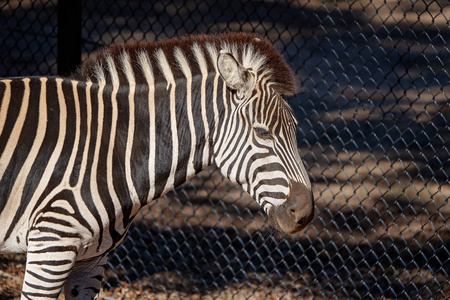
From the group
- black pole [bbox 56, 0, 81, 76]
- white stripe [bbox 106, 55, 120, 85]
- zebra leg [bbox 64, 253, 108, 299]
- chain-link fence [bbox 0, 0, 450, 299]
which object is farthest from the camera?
chain-link fence [bbox 0, 0, 450, 299]

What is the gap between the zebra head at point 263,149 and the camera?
2879 mm

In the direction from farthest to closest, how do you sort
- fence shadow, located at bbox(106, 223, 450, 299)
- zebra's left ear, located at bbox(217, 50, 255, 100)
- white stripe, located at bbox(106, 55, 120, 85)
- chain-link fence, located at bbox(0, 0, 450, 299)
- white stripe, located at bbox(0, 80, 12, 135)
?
fence shadow, located at bbox(106, 223, 450, 299) < chain-link fence, located at bbox(0, 0, 450, 299) < white stripe, located at bbox(106, 55, 120, 85) < white stripe, located at bbox(0, 80, 12, 135) < zebra's left ear, located at bbox(217, 50, 255, 100)

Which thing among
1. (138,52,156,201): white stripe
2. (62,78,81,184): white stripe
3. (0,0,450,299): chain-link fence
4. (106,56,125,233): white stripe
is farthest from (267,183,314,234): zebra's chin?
Answer: (0,0,450,299): chain-link fence

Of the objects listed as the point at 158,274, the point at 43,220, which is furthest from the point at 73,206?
the point at 158,274

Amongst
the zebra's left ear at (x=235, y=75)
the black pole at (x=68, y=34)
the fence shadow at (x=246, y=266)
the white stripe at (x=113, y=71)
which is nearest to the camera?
the zebra's left ear at (x=235, y=75)

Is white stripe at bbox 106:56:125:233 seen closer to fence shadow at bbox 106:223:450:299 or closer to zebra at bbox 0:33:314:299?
zebra at bbox 0:33:314:299

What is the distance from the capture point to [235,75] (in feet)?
9.55

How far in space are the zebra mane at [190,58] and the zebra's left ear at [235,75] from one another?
124 mm

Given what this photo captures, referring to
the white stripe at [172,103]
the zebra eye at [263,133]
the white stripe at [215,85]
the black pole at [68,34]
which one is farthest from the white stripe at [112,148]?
the black pole at [68,34]

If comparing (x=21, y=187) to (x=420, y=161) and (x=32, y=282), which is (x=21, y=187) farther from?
(x=420, y=161)

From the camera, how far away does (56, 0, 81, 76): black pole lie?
4.83 meters

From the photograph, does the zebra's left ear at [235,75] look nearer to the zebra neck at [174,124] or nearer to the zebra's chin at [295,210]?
the zebra neck at [174,124]

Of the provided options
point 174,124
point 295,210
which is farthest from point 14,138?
point 295,210

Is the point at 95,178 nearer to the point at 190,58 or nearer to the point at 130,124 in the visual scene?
the point at 130,124
